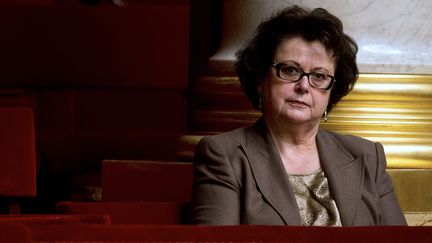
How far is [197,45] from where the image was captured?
3.27 meters

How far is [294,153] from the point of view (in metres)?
2.12

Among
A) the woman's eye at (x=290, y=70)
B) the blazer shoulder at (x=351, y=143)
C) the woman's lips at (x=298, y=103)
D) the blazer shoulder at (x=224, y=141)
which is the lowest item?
the blazer shoulder at (x=351, y=143)

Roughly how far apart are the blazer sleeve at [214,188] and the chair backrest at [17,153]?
1138 millimetres

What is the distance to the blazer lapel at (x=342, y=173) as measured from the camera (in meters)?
2.04

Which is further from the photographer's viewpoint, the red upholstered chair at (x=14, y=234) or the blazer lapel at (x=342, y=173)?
the blazer lapel at (x=342, y=173)

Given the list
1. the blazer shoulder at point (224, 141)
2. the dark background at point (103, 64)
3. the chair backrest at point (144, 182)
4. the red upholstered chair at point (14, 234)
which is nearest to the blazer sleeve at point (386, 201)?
the blazer shoulder at point (224, 141)

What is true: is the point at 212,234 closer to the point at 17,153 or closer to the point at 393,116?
the point at 393,116

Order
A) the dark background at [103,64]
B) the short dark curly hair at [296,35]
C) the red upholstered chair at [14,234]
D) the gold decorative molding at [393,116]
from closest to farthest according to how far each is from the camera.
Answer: the red upholstered chair at [14,234] < the short dark curly hair at [296,35] < the gold decorative molding at [393,116] < the dark background at [103,64]

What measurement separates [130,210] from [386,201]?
667mm

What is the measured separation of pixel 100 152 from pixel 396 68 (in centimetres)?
345

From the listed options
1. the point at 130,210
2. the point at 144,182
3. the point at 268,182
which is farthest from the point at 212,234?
the point at 144,182

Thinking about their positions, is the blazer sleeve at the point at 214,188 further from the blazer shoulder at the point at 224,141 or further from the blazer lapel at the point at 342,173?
the blazer lapel at the point at 342,173

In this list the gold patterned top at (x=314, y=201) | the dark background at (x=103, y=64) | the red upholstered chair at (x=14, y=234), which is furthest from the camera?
the dark background at (x=103, y=64)

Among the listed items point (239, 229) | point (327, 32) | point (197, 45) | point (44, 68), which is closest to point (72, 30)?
point (44, 68)
